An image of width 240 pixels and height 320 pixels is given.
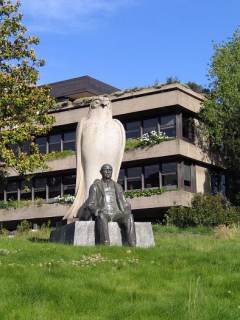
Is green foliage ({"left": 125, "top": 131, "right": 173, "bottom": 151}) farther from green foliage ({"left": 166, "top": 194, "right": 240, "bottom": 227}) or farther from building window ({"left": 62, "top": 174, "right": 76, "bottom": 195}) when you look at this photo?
building window ({"left": 62, "top": 174, "right": 76, "bottom": 195})

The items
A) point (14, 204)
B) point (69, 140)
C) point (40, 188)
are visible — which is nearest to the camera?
point (14, 204)

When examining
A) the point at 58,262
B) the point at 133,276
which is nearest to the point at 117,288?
the point at 133,276

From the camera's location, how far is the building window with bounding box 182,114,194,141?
46000mm

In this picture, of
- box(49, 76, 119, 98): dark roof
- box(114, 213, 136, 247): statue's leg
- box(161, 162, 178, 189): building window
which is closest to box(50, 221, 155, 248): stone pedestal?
box(114, 213, 136, 247): statue's leg

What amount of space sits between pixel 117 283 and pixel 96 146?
7.99 m

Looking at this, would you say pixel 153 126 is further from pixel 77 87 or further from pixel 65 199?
pixel 77 87

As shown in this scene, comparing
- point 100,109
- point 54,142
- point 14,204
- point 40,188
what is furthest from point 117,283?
point 54,142

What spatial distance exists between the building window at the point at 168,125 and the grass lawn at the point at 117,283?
31.5 m

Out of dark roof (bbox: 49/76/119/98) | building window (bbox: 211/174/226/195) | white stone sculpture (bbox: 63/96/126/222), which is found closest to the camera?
white stone sculpture (bbox: 63/96/126/222)

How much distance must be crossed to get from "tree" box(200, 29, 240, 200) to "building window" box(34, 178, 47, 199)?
1288 cm

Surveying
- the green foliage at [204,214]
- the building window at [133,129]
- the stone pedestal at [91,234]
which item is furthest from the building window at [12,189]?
the stone pedestal at [91,234]

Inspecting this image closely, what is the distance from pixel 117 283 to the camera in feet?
34.9

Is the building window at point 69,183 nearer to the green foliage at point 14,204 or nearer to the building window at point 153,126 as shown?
the green foliage at point 14,204

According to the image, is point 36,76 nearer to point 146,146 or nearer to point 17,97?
point 17,97
